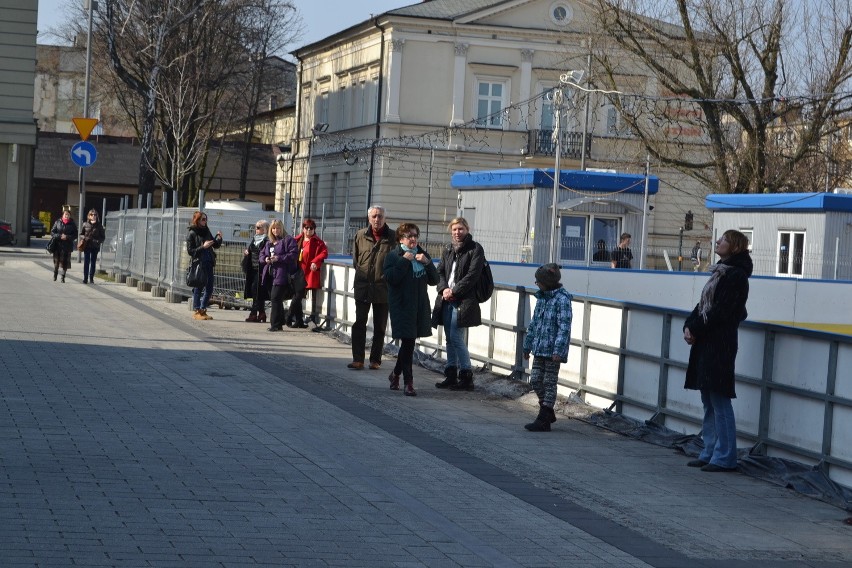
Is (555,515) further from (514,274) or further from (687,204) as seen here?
(687,204)

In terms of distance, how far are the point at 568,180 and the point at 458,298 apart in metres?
19.4

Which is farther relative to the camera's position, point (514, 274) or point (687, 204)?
point (687, 204)

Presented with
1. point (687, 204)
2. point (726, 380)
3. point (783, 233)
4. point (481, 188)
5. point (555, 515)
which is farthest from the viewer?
point (687, 204)

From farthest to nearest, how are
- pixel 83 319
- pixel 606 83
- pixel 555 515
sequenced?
pixel 606 83 → pixel 83 319 → pixel 555 515

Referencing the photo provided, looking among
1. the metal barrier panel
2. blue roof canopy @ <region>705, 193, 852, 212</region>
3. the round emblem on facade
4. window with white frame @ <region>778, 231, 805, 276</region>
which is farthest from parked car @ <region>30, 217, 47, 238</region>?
the metal barrier panel

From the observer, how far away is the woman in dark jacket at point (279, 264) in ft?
64.6

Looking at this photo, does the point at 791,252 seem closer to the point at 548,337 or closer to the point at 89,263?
the point at 89,263

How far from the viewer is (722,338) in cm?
1003

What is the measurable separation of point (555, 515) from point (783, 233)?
2494cm

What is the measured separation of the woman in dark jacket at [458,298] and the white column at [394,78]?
4421 cm

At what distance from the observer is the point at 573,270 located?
23.1 meters

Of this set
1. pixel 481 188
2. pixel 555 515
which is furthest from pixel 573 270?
pixel 555 515

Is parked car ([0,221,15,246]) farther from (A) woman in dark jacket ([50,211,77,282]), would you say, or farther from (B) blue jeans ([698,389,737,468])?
(B) blue jeans ([698,389,737,468])

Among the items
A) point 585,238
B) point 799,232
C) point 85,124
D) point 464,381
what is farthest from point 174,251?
point 799,232
